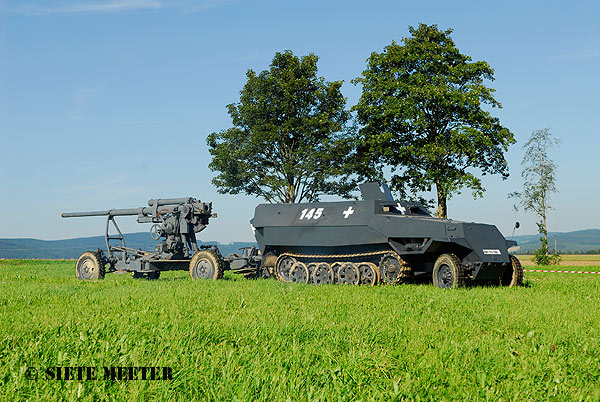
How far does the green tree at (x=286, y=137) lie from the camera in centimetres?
3394

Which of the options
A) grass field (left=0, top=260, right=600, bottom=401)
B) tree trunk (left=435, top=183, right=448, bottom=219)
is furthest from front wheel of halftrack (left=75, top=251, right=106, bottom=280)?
tree trunk (left=435, top=183, right=448, bottom=219)

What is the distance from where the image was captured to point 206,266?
17.8 meters

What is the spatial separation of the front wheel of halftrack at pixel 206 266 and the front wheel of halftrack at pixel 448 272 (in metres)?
6.54

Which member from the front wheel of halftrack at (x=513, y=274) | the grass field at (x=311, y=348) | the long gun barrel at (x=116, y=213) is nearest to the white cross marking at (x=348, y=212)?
the front wheel of halftrack at (x=513, y=274)

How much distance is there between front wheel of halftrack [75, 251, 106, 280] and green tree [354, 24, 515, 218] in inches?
674

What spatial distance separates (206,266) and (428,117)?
18.7m

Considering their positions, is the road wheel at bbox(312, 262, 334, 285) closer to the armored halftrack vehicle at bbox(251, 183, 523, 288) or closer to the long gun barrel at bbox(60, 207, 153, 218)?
the armored halftrack vehicle at bbox(251, 183, 523, 288)

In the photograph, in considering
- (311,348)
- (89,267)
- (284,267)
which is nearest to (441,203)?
(284,267)

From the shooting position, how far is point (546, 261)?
32719mm

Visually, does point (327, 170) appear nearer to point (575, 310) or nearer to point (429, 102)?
point (429, 102)

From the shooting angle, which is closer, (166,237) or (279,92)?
(166,237)

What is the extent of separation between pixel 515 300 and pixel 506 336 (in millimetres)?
4199

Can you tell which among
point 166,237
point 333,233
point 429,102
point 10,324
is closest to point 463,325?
point 10,324

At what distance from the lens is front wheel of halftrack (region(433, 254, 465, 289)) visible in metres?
14.0
